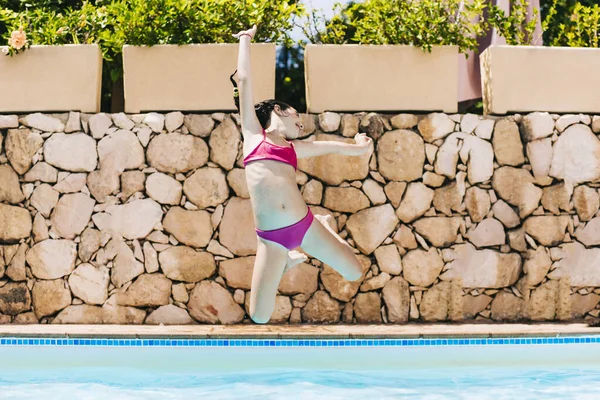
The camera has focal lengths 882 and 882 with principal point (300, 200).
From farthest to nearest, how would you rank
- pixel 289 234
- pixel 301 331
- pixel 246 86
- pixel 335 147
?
pixel 301 331 → pixel 335 147 → pixel 246 86 → pixel 289 234

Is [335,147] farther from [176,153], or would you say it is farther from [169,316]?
[169,316]

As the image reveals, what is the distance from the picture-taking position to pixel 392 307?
881 centimetres

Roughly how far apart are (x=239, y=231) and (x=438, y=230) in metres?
1.99

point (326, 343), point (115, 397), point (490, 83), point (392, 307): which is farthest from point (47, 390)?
point (490, 83)

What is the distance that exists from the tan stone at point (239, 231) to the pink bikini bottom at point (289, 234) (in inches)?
109

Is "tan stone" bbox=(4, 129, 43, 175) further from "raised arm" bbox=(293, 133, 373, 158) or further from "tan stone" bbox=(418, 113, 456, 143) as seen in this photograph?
"tan stone" bbox=(418, 113, 456, 143)

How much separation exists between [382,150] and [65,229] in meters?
3.27

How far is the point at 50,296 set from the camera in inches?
345

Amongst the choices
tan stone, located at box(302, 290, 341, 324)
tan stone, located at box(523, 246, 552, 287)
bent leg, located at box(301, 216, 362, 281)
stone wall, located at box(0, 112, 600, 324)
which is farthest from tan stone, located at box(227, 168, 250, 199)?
tan stone, located at box(523, 246, 552, 287)

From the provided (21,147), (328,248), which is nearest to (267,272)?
(328,248)

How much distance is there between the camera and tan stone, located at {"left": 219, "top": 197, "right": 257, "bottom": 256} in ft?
28.6

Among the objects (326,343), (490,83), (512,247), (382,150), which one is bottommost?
(326,343)

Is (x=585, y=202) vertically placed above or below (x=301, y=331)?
above

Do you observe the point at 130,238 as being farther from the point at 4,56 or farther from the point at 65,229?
the point at 4,56
